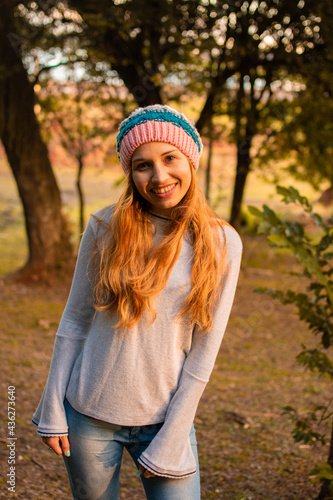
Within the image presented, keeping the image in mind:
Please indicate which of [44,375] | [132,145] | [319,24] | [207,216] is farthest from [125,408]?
[319,24]

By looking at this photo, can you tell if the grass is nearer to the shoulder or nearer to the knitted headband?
the knitted headband

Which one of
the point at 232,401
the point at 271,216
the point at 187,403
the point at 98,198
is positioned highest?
the point at 98,198

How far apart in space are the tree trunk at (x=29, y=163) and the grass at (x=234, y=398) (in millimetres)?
564

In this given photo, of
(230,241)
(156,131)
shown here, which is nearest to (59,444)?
(230,241)

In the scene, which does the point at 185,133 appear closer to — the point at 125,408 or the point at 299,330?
the point at 125,408

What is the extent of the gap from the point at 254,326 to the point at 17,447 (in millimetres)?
4348

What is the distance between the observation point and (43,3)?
20.1ft

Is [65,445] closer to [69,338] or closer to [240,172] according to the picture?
[69,338]

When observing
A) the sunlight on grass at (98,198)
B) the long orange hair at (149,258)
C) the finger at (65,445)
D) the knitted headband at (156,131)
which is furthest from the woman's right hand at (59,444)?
the sunlight on grass at (98,198)

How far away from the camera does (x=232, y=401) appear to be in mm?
4340

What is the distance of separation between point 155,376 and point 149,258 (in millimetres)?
385

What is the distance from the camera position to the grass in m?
2.89

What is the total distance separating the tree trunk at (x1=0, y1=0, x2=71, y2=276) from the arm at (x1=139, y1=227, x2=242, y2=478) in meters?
6.17

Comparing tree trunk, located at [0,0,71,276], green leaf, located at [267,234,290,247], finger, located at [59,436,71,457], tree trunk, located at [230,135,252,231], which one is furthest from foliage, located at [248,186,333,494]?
tree trunk, located at [230,135,252,231]
